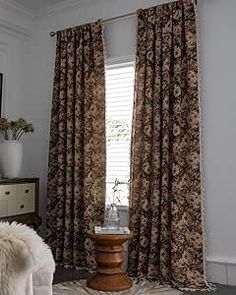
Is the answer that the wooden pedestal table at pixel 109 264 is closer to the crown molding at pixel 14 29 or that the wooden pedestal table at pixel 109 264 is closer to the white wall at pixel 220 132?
the white wall at pixel 220 132

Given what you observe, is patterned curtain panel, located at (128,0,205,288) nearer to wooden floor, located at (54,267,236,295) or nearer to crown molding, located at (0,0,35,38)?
wooden floor, located at (54,267,236,295)

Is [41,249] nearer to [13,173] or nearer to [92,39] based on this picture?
[13,173]

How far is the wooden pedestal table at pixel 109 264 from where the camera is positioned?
10.4 ft

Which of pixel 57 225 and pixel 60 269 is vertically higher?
pixel 57 225

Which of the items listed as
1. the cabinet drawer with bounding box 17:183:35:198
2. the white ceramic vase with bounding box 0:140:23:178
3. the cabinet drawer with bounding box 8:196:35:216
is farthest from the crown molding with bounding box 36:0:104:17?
the cabinet drawer with bounding box 8:196:35:216

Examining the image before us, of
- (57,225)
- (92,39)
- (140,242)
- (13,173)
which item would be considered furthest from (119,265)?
(92,39)

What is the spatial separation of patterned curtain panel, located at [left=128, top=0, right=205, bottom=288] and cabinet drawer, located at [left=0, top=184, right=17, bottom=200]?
1.23 metres

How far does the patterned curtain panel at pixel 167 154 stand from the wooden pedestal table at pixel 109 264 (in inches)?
15.0

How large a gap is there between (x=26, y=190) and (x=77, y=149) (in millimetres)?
714

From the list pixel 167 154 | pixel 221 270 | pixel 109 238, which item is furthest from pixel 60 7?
pixel 221 270

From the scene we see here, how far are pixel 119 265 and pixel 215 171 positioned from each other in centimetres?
123

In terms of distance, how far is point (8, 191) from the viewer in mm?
3801

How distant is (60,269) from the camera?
3.89 metres

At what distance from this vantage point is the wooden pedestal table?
3.16 metres
